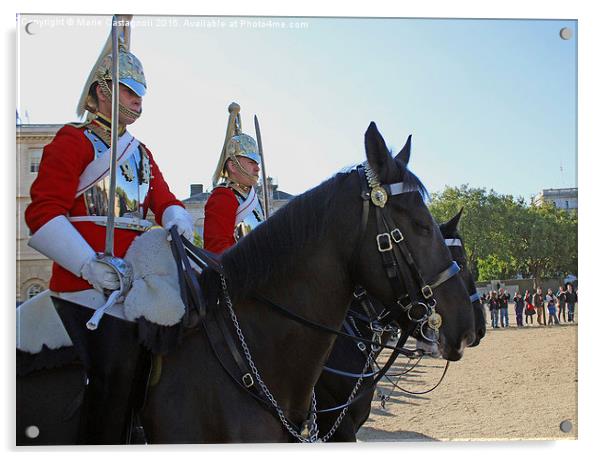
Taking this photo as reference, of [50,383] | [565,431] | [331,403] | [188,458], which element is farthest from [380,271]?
[565,431]

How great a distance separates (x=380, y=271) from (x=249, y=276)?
0.51 metres

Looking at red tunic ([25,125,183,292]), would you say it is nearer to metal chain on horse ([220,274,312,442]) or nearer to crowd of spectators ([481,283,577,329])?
metal chain on horse ([220,274,312,442])

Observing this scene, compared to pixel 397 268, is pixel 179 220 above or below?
above

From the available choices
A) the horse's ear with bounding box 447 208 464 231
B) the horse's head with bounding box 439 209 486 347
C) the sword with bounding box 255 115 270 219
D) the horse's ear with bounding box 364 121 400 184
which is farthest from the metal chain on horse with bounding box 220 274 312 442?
the horse's ear with bounding box 447 208 464 231

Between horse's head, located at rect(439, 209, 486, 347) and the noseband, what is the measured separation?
1.97m

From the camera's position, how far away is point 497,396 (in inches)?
158

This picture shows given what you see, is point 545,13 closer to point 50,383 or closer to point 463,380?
point 463,380

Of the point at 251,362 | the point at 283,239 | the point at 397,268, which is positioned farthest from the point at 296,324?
the point at 397,268

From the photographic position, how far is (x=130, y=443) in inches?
99.7

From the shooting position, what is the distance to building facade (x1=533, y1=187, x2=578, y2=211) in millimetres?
3604

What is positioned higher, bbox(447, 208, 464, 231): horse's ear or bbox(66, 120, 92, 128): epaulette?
bbox(66, 120, 92, 128): epaulette

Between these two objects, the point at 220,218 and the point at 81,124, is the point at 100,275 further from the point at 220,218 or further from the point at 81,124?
the point at 220,218

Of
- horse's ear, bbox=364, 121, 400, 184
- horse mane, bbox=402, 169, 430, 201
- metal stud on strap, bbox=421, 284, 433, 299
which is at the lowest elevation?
metal stud on strap, bbox=421, 284, 433, 299

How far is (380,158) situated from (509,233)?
95.7 inches
